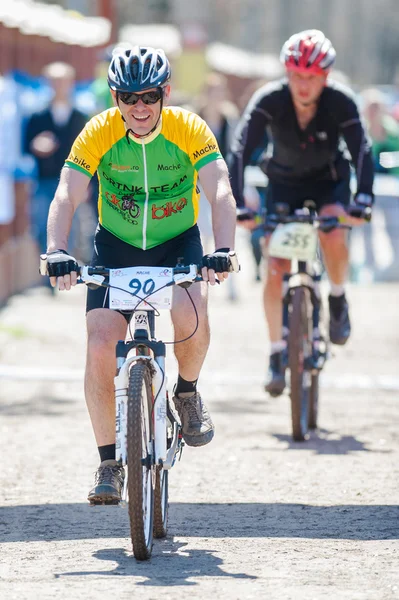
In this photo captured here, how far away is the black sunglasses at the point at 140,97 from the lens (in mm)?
6004

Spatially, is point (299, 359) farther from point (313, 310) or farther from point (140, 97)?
point (140, 97)

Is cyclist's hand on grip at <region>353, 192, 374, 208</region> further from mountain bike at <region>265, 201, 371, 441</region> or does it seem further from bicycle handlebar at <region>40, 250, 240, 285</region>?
bicycle handlebar at <region>40, 250, 240, 285</region>

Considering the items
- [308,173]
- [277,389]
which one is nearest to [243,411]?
[277,389]

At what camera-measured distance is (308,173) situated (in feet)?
28.4

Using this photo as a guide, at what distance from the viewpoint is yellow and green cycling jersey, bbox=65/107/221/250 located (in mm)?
6125

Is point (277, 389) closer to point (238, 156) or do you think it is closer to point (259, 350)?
point (238, 156)

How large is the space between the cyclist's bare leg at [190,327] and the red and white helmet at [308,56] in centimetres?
246

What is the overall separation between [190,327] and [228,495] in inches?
52.0

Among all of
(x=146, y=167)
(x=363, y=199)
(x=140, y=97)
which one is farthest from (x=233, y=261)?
(x=363, y=199)

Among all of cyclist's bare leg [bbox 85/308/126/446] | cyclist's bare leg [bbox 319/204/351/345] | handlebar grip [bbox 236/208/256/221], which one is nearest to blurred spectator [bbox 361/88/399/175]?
cyclist's bare leg [bbox 319/204/351/345]

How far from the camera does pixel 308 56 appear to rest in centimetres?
816

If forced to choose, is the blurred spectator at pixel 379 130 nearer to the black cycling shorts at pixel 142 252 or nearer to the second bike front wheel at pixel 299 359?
the second bike front wheel at pixel 299 359

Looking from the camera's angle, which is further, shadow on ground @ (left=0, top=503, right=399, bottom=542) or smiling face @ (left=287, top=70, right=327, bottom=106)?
smiling face @ (left=287, top=70, right=327, bottom=106)

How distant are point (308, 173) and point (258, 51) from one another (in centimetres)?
8165
